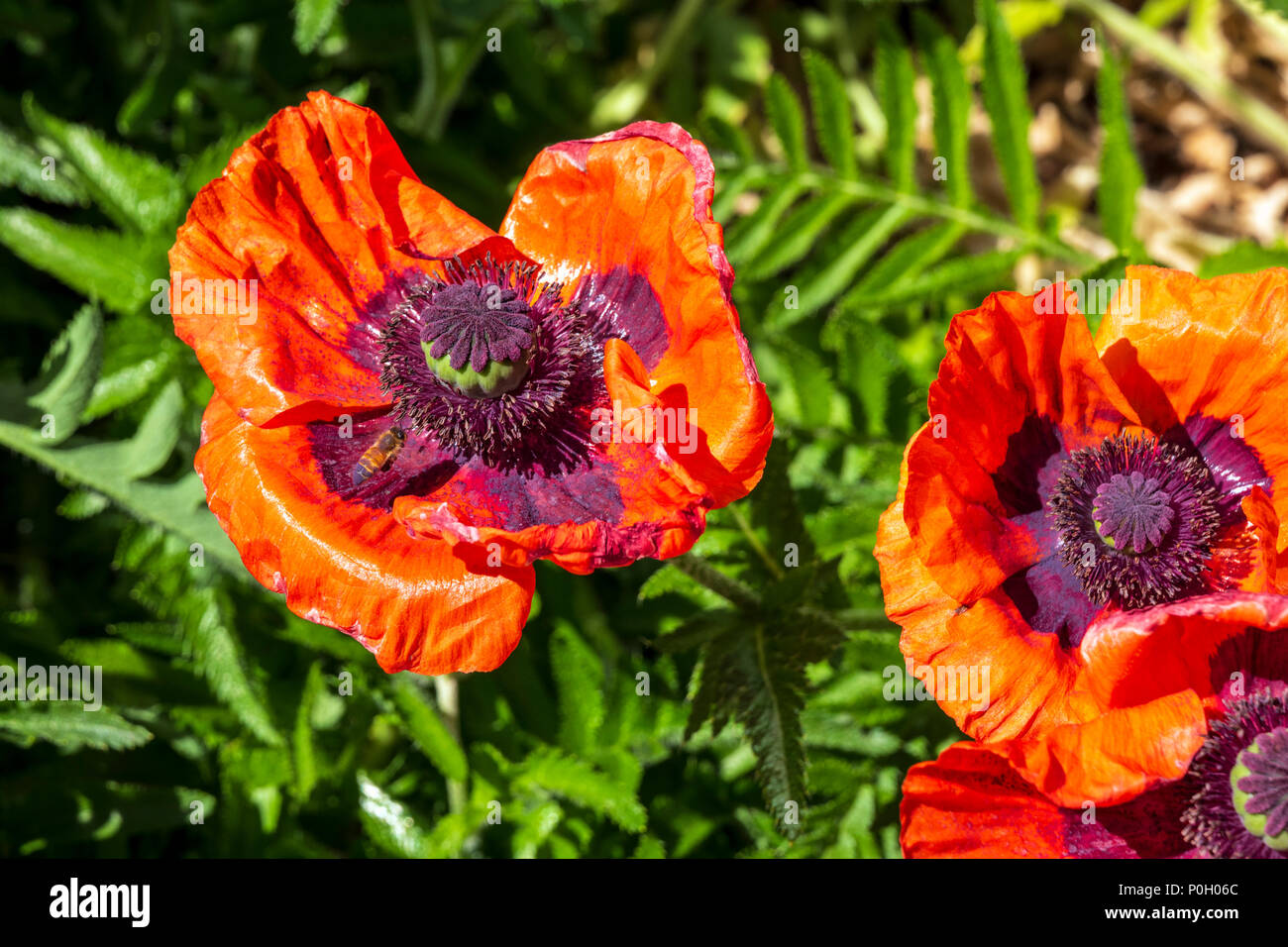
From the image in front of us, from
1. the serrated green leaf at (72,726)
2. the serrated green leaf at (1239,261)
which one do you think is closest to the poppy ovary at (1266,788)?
the serrated green leaf at (1239,261)

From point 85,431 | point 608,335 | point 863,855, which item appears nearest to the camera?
point 608,335

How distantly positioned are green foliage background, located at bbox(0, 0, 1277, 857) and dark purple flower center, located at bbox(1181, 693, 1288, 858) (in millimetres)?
814

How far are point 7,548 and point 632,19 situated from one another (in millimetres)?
3252

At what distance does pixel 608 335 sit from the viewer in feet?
8.46

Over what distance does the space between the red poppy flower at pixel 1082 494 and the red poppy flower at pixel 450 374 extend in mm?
Answer: 434

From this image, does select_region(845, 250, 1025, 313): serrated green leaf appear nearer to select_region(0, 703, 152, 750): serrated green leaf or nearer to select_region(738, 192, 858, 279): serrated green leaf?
select_region(738, 192, 858, 279): serrated green leaf

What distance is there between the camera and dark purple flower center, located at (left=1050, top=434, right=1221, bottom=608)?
7.95 feet

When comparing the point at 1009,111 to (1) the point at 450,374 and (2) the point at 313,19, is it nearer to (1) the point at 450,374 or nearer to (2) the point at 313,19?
(2) the point at 313,19

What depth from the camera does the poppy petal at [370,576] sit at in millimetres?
2240

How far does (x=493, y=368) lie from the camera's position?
2354 mm

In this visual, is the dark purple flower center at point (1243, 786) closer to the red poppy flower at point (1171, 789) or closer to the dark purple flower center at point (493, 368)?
the red poppy flower at point (1171, 789)
